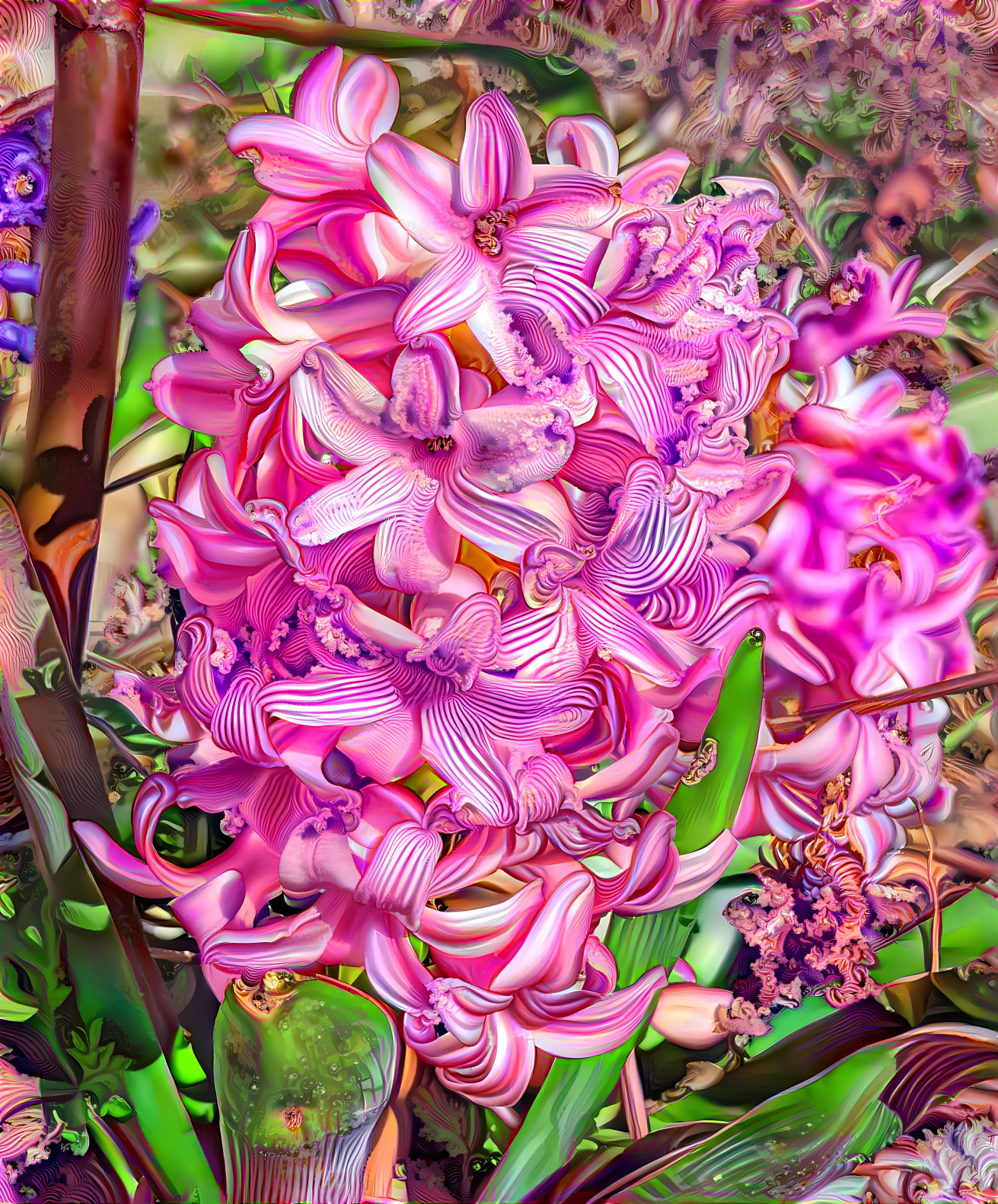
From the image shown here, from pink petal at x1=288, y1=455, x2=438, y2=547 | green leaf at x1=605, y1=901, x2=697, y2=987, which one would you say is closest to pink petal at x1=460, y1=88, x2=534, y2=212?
pink petal at x1=288, y1=455, x2=438, y2=547

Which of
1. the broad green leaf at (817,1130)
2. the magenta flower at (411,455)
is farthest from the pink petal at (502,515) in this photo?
the broad green leaf at (817,1130)

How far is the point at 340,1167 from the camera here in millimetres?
865

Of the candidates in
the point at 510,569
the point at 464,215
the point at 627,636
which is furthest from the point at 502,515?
the point at 464,215

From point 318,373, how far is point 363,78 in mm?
274

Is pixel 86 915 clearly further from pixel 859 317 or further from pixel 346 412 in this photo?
pixel 859 317

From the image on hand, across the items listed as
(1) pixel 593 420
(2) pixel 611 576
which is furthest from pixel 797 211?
(2) pixel 611 576

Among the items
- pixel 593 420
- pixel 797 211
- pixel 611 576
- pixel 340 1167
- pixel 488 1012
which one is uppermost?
pixel 797 211

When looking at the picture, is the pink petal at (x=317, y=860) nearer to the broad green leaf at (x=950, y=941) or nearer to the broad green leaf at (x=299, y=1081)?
the broad green leaf at (x=299, y=1081)

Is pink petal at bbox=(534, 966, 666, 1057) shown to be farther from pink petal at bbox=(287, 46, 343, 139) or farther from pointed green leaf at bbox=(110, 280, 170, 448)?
pink petal at bbox=(287, 46, 343, 139)

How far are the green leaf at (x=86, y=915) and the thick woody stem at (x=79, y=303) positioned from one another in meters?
0.23

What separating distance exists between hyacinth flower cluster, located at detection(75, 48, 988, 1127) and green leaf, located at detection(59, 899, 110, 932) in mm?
41

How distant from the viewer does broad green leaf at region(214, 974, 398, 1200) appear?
0.86m

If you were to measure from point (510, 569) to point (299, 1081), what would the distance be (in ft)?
1.66

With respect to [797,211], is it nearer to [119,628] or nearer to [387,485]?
[387,485]
